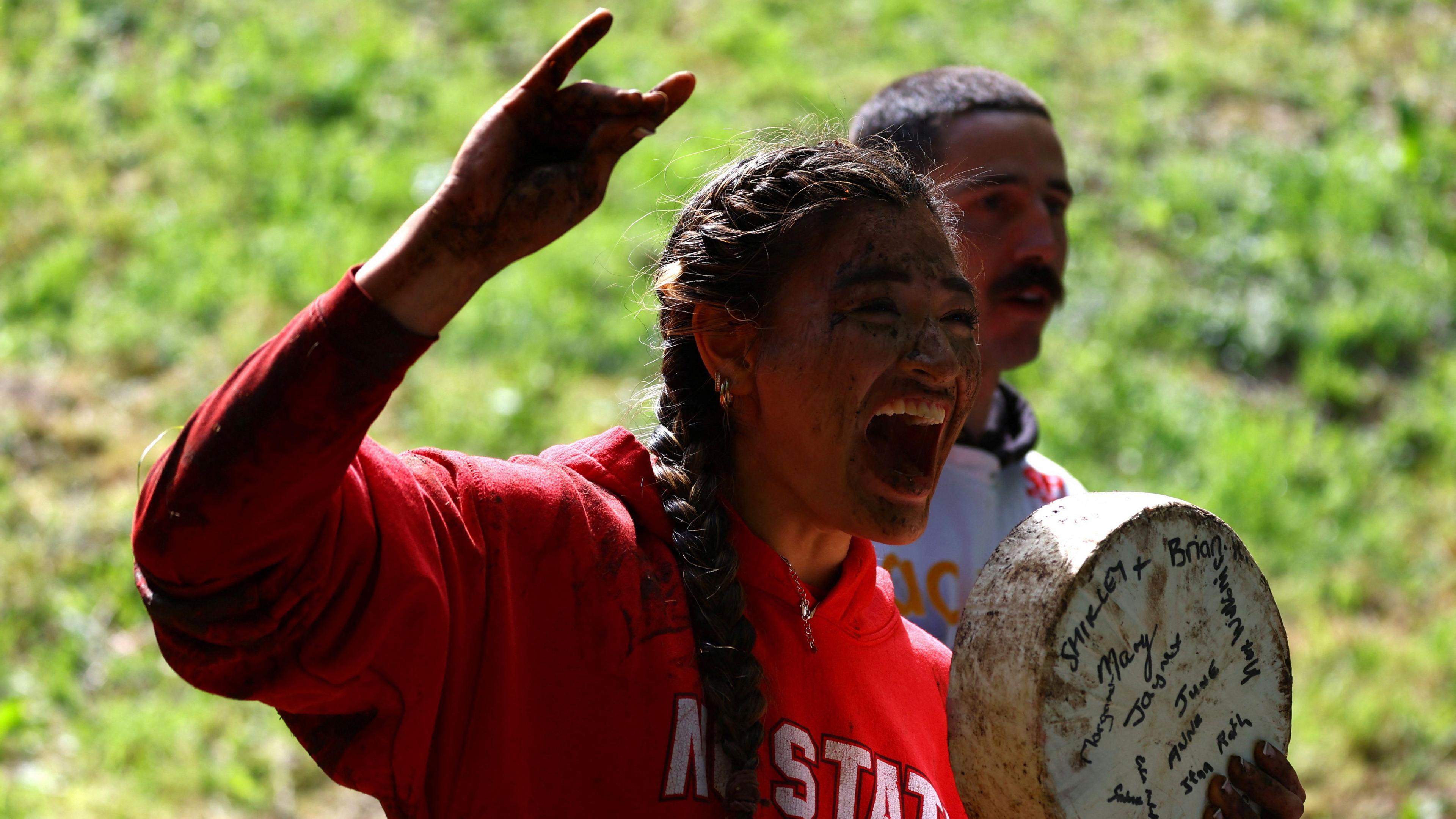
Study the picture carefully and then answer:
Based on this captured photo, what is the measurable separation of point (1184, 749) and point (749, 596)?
0.74 meters

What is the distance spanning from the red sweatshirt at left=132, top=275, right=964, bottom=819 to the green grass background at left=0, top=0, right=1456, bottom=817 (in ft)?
9.51

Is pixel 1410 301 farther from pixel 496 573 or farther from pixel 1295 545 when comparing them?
pixel 496 573

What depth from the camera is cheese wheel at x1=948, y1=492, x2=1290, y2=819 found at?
1.86 m

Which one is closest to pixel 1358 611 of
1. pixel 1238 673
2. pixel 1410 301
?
pixel 1410 301

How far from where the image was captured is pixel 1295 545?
226 inches

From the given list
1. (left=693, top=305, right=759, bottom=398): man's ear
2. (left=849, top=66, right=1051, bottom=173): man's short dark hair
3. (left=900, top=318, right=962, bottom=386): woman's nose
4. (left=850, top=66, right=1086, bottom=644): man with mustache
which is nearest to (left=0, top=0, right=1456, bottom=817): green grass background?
(left=849, top=66, right=1051, bottom=173): man's short dark hair

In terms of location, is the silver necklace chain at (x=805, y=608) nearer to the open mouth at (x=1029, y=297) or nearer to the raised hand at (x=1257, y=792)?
the raised hand at (x=1257, y=792)

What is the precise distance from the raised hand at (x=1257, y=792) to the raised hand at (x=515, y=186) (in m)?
1.38

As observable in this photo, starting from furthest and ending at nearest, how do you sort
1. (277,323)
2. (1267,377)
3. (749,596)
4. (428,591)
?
(1267,377), (277,323), (749,596), (428,591)

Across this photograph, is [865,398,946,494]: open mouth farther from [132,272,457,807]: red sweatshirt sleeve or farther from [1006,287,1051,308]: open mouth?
→ [1006,287,1051,308]: open mouth

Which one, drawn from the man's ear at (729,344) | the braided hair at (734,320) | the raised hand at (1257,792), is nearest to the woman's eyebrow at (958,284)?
the braided hair at (734,320)

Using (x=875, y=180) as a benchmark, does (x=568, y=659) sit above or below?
below

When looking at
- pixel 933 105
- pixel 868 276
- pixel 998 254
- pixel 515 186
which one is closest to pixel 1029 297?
pixel 998 254

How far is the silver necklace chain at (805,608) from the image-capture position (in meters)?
1.99
